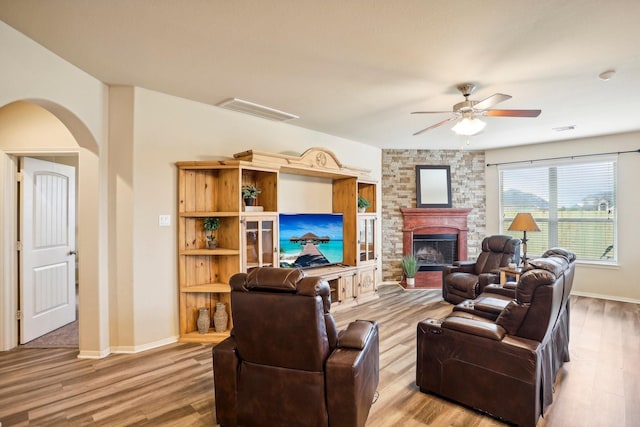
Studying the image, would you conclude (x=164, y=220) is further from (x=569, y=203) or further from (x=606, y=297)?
(x=606, y=297)

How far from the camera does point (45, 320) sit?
3.73 m

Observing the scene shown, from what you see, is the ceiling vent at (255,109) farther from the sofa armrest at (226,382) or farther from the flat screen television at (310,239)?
the sofa armrest at (226,382)

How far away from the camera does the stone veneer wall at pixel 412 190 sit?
20.5 feet

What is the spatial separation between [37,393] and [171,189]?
2028 millimetres

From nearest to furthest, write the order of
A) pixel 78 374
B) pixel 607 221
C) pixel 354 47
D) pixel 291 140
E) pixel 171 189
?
pixel 354 47 < pixel 78 374 < pixel 171 189 < pixel 291 140 < pixel 607 221

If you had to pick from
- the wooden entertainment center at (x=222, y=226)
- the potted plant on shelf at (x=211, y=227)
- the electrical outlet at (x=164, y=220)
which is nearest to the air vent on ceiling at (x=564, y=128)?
the wooden entertainment center at (x=222, y=226)

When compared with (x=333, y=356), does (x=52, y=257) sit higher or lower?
higher

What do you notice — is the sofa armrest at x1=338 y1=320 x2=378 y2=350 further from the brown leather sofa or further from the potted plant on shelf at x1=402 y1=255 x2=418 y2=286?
the potted plant on shelf at x1=402 y1=255 x2=418 y2=286

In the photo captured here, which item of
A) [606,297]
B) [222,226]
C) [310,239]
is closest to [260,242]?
[222,226]

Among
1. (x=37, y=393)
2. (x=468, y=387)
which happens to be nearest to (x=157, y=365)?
(x=37, y=393)

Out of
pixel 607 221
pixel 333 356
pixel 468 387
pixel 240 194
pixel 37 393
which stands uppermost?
pixel 240 194

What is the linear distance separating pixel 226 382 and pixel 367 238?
11.7ft

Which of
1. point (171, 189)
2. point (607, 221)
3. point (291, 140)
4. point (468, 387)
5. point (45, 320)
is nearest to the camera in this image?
point (468, 387)

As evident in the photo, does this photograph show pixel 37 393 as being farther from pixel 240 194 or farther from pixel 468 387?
pixel 468 387
